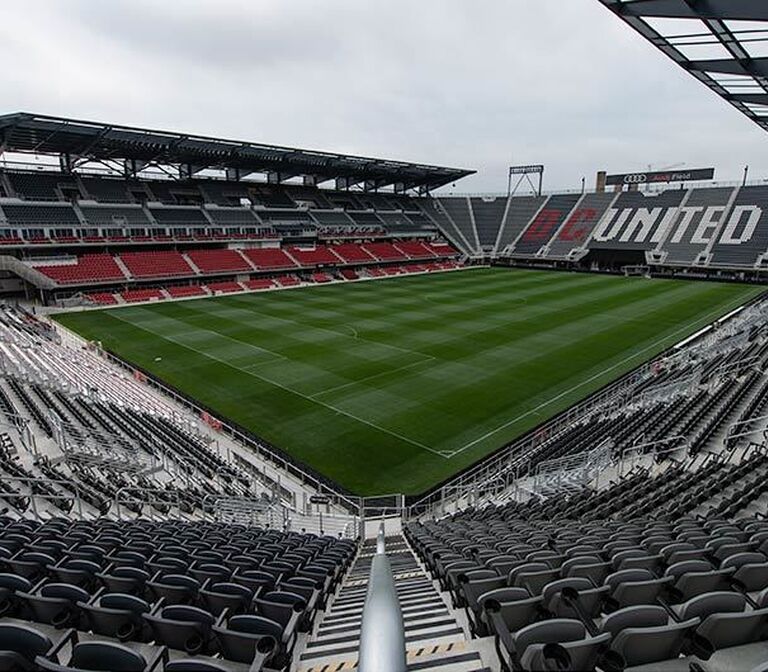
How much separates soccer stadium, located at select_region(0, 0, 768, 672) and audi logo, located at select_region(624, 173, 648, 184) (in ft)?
45.7

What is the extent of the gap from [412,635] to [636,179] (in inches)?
3375

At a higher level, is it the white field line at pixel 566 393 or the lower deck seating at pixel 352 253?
the lower deck seating at pixel 352 253

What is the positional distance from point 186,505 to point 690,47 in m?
15.0

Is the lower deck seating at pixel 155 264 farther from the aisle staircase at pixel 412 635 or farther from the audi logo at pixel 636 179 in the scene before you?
the audi logo at pixel 636 179

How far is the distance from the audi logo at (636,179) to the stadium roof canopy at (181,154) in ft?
83.1

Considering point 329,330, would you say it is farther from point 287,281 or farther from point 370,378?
point 287,281

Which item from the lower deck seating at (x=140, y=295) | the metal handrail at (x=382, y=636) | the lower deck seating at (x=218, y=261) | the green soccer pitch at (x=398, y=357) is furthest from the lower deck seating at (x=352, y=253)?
the metal handrail at (x=382, y=636)

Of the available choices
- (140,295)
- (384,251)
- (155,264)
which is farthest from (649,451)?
(384,251)

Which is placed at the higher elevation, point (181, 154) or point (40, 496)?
point (181, 154)

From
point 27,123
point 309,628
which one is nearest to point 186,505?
point 309,628

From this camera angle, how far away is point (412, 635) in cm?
472

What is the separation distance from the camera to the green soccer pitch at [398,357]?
19281 millimetres

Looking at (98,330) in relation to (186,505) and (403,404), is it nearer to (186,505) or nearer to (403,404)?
(403,404)

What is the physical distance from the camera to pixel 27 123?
39.4 meters
